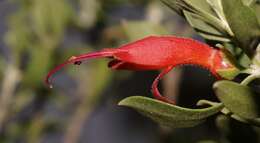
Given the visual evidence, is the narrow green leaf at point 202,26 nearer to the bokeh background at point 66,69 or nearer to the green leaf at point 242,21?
the green leaf at point 242,21

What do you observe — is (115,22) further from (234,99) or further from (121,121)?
(234,99)

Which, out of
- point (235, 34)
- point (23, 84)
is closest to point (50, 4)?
point (23, 84)

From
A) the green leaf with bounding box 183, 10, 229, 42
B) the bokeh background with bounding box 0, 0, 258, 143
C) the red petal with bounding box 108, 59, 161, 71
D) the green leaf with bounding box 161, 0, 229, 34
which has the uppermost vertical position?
the green leaf with bounding box 161, 0, 229, 34

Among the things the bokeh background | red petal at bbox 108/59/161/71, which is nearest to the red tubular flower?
red petal at bbox 108/59/161/71

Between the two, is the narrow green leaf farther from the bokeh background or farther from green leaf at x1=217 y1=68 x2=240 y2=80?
the bokeh background

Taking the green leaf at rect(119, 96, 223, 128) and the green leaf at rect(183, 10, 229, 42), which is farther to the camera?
the green leaf at rect(183, 10, 229, 42)

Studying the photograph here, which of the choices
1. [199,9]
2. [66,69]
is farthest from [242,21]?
[66,69]

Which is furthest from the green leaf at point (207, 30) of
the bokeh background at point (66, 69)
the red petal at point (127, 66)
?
the bokeh background at point (66, 69)
